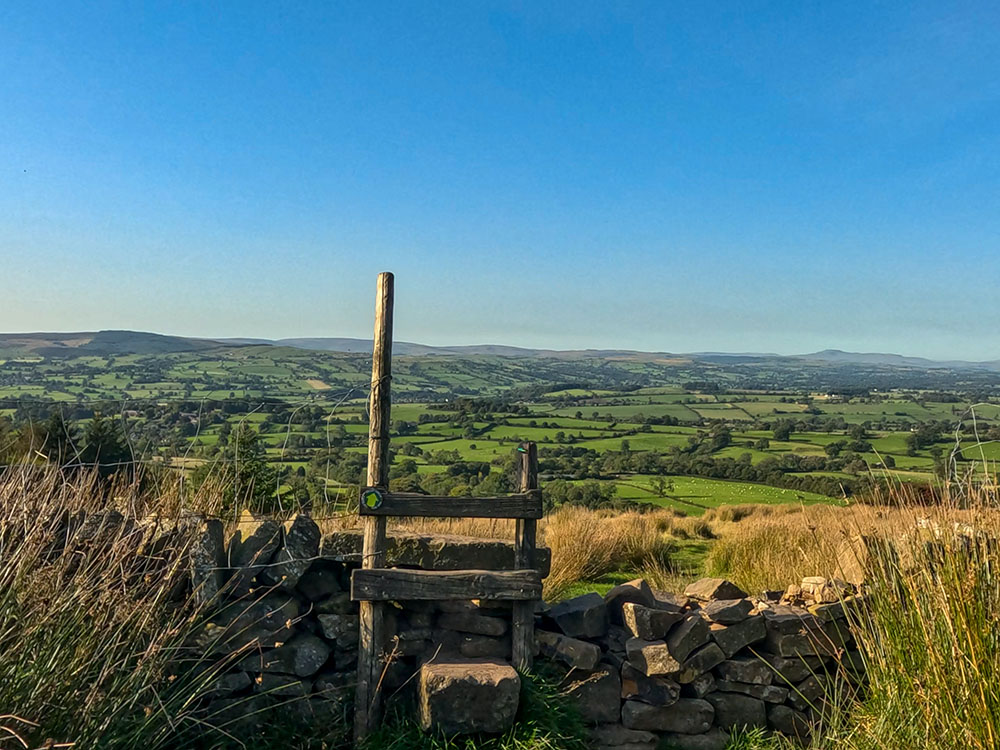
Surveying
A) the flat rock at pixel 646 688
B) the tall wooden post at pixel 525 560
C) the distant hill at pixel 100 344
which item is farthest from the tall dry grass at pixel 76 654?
the distant hill at pixel 100 344

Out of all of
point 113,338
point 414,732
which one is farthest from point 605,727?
point 113,338

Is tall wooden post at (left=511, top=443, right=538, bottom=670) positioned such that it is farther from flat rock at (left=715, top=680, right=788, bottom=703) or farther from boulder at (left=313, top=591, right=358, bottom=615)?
flat rock at (left=715, top=680, right=788, bottom=703)

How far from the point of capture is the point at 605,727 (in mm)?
4867

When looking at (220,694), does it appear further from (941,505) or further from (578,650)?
(941,505)

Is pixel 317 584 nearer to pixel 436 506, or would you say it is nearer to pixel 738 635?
pixel 436 506

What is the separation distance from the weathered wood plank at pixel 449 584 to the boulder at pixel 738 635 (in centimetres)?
129

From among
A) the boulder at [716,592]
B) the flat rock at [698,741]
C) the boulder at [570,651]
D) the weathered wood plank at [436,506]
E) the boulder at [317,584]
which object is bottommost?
the flat rock at [698,741]

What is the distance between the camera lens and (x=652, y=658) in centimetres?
486

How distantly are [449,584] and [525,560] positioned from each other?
0.52 metres

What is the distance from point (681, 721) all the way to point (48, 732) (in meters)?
3.69

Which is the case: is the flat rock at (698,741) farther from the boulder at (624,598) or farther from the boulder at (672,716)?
the boulder at (624,598)

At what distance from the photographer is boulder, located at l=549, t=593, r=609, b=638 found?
5.05 meters

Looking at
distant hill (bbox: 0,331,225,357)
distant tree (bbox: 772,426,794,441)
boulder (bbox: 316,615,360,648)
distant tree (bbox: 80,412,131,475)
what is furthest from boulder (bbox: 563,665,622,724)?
distant hill (bbox: 0,331,225,357)

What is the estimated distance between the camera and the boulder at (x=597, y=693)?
190 inches
